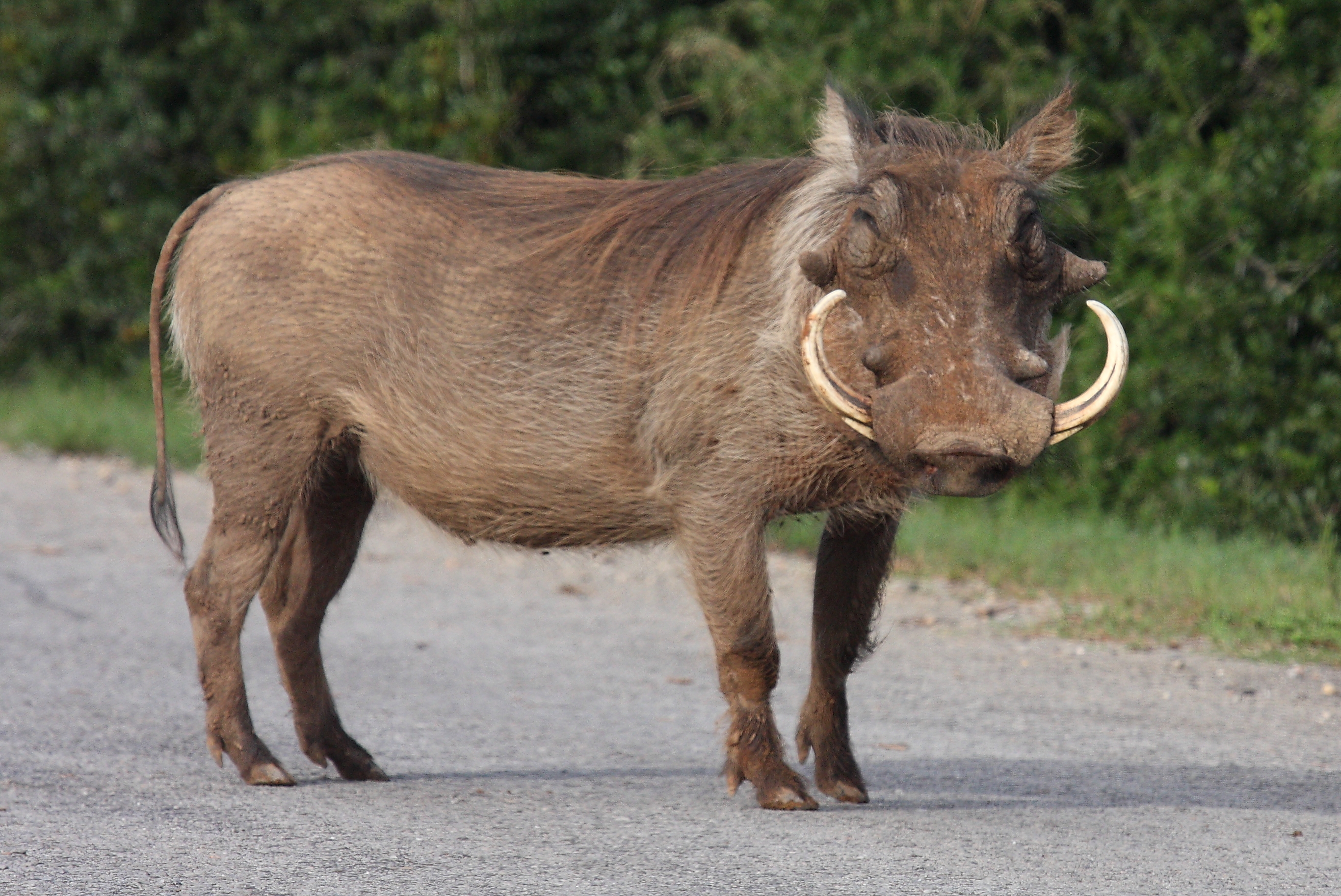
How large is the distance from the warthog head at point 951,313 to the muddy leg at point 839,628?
583 millimetres

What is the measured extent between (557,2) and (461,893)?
8.79 m

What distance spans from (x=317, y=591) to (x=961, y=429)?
203 centimetres

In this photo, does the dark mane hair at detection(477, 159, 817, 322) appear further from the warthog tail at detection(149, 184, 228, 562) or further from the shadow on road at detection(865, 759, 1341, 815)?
the shadow on road at detection(865, 759, 1341, 815)

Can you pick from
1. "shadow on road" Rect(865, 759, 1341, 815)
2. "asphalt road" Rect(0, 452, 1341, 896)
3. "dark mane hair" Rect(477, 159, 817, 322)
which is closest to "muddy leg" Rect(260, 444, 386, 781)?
"asphalt road" Rect(0, 452, 1341, 896)

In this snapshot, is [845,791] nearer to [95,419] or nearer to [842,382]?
[842,382]

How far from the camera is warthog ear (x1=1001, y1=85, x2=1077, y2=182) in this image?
3.93 m

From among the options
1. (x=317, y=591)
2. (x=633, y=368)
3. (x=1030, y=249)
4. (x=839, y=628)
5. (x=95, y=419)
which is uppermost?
(x=1030, y=249)

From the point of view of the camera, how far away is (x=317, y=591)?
4.59 metres

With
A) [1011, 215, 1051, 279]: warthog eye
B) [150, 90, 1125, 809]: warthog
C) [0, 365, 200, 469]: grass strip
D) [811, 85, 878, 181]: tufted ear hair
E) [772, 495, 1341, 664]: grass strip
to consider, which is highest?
[811, 85, 878, 181]: tufted ear hair

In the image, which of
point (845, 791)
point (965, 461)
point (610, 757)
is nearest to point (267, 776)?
point (610, 757)

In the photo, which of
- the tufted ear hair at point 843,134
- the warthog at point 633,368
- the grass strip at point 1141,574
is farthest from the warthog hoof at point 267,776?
the tufted ear hair at point 843,134

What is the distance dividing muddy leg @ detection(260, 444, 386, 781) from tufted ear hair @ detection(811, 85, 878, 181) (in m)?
1.53

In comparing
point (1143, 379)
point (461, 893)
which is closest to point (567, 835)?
point (461, 893)

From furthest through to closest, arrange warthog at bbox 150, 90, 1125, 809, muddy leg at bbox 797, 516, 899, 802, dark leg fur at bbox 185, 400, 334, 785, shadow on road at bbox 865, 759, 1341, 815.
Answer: dark leg fur at bbox 185, 400, 334, 785, muddy leg at bbox 797, 516, 899, 802, shadow on road at bbox 865, 759, 1341, 815, warthog at bbox 150, 90, 1125, 809
